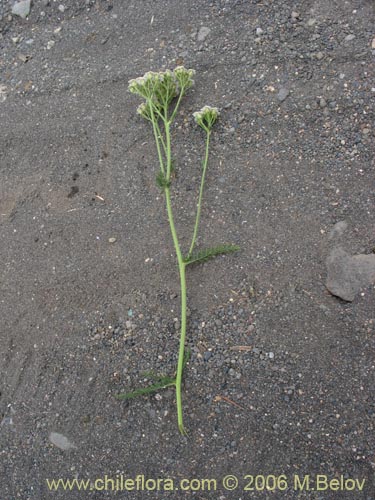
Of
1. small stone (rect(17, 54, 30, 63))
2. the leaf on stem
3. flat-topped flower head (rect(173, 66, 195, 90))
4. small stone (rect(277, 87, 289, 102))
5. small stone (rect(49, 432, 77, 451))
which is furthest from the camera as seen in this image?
small stone (rect(17, 54, 30, 63))

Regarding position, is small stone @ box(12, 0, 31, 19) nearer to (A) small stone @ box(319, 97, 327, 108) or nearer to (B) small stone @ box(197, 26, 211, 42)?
(B) small stone @ box(197, 26, 211, 42)

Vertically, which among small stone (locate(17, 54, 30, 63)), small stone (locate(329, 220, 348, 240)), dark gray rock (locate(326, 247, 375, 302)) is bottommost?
dark gray rock (locate(326, 247, 375, 302))

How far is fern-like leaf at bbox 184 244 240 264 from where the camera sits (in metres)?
2.53

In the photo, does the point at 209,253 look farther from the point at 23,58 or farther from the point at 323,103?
the point at 23,58

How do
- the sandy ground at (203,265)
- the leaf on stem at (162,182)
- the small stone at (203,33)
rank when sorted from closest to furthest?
the sandy ground at (203,265), the leaf on stem at (162,182), the small stone at (203,33)

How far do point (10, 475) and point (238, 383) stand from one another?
1175 millimetres

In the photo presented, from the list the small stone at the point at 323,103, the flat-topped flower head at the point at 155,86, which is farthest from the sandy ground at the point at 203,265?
the flat-topped flower head at the point at 155,86

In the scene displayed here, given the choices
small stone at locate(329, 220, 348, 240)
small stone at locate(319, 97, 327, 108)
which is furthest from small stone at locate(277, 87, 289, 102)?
small stone at locate(329, 220, 348, 240)

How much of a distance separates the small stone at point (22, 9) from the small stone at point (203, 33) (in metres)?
1.22

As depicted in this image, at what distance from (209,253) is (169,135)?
715 mm

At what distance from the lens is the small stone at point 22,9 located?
3.42 meters

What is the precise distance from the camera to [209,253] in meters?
2.54

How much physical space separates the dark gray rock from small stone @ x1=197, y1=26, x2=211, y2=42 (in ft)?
4.84

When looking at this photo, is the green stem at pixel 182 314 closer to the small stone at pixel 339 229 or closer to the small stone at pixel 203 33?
the small stone at pixel 339 229
